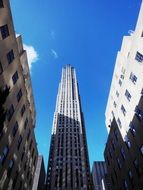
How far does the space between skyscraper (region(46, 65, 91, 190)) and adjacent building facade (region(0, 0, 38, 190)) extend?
242ft

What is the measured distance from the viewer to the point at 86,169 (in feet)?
376

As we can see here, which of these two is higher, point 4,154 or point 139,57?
point 139,57

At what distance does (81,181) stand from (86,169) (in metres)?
10.8

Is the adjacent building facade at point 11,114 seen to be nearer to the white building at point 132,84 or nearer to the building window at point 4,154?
the building window at point 4,154

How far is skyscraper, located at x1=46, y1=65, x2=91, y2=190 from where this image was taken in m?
105

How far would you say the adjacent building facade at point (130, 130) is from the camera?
26656 millimetres

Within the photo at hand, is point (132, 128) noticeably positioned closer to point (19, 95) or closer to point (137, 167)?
point (137, 167)

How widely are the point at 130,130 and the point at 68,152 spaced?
319 feet

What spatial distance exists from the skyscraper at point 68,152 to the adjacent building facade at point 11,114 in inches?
2905

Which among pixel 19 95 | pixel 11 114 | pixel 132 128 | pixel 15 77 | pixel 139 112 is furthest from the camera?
pixel 19 95

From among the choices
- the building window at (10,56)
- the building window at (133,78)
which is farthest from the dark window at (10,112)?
the building window at (133,78)

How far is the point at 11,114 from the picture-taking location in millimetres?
29531

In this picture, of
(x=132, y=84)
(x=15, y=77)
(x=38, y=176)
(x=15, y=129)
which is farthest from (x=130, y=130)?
(x=38, y=176)

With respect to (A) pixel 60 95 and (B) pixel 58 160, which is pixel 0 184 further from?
(A) pixel 60 95
